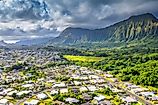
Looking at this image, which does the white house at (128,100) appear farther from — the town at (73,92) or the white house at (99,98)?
the white house at (99,98)

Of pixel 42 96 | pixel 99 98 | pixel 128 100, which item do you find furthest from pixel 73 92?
pixel 128 100

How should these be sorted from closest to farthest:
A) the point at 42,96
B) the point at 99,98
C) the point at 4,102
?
the point at 4,102 < the point at 99,98 < the point at 42,96

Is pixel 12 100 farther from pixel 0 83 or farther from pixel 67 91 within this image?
pixel 0 83

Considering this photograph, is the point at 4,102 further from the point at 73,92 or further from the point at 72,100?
the point at 73,92

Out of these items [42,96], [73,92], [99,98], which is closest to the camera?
[99,98]

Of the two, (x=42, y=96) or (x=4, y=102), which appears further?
(x=42, y=96)

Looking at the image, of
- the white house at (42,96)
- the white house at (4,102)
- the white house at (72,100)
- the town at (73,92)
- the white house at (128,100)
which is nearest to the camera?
the white house at (72,100)

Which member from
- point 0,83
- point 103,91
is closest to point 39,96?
point 103,91

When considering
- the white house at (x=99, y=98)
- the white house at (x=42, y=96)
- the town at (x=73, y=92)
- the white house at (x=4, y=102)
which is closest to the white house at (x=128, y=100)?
the town at (x=73, y=92)

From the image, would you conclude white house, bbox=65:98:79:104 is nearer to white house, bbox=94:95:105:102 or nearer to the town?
the town

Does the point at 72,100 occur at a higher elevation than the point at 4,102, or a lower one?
higher

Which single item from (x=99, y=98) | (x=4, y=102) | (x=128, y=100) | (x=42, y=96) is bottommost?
(x=4, y=102)
